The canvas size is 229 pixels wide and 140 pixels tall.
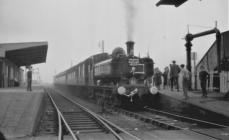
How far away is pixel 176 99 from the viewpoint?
14039 mm

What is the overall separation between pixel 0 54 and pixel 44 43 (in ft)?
12.2

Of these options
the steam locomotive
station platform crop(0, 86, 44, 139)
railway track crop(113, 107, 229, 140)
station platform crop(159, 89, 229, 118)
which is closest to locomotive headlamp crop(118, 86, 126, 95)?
the steam locomotive

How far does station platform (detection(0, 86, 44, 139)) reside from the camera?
8.60 m

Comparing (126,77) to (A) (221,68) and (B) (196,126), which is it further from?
(B) (196,126)

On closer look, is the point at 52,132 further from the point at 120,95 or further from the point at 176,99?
the point at 176,99

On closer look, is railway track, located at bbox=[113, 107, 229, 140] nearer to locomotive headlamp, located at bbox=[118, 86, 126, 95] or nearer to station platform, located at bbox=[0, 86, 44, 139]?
locomotive headlamp, located at bbox=[118, 86, 126, 95]

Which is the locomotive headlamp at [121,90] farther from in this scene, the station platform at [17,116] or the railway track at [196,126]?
the station platform at [17,116]

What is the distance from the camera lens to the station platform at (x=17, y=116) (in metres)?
8.60

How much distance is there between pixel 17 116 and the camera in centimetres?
1028

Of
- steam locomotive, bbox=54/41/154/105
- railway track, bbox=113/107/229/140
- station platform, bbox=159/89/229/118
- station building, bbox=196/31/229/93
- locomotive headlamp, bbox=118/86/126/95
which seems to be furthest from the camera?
station building, bbox=196/31/229/93

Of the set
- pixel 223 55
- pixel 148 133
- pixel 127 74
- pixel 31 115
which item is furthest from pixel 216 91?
pixel 31 115

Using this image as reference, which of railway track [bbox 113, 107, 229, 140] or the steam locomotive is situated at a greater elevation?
the steam locomotive

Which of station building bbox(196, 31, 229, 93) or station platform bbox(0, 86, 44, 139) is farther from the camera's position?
station building bbox(196, 31, 229, 93)

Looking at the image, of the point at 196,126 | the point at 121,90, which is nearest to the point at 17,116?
the point at 121,90
